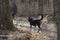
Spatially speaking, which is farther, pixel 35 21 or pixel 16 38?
pixel 35 21

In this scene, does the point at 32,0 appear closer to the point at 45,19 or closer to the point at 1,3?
the point at 45,19

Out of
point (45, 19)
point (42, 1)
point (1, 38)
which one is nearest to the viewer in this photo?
point (1, 38)

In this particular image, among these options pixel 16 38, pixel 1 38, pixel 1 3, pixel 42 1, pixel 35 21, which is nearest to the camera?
pixel 16 38

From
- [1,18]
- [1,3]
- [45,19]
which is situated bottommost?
[45,19]

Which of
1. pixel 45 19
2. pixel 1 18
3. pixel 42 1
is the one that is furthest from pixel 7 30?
pixel 42 1

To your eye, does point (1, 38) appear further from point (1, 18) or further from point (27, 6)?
point (27, 6)

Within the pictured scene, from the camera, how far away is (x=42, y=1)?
17047 mm

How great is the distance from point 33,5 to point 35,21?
6.21m

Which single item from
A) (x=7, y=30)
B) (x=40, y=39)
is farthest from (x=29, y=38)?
(x=7, y=30)

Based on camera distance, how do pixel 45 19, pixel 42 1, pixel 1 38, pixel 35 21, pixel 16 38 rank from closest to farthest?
pixel 16 38
pixel 1 38
pixel 35 21
pixel 45 19
pixel 42 1

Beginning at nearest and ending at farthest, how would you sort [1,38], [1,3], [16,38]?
[16,38]
[1,38]
[1,3]

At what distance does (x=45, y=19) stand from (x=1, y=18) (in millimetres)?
5333

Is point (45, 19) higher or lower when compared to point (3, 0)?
lower

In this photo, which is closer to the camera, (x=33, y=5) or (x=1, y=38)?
(x=1, y=38)
